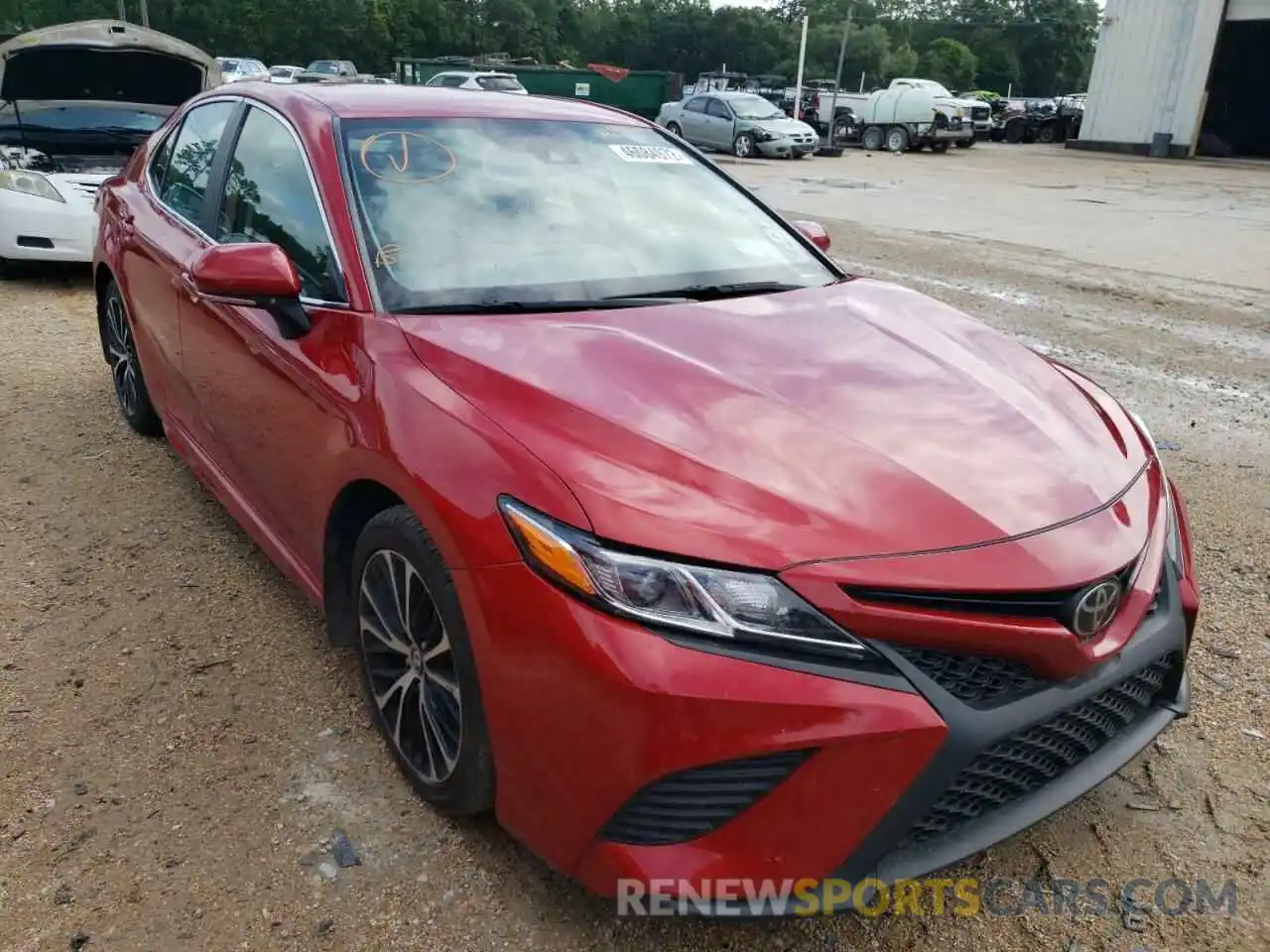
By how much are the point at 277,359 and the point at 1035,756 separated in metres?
2.06

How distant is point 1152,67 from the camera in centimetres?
2764

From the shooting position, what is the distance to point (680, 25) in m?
80.6

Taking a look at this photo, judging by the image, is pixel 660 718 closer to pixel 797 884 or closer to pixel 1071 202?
pixel 797 884

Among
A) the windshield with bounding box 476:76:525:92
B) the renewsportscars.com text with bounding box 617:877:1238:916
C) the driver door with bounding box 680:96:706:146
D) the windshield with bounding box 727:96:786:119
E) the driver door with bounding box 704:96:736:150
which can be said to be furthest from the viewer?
the driver door with bounding box 680:96:706:146

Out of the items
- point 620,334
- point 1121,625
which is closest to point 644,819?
point 1121,625

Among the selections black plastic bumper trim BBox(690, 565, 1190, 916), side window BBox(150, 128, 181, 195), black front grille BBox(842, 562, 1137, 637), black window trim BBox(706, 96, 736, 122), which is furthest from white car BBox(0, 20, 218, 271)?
black window trim BBox(706, 96, 736, 122)

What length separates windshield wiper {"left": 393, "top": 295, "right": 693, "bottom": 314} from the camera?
2.42 meters

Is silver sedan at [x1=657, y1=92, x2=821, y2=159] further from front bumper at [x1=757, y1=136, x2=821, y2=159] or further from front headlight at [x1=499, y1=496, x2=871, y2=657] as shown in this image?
front headlight at [x1=499, y1=496, x2=871, y2=657]

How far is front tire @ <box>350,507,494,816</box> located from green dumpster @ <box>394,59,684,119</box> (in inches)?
1013

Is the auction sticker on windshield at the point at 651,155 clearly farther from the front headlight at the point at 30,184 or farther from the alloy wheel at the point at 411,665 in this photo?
the front headlight at the point at 30,184

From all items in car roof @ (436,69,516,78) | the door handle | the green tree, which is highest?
the green tree

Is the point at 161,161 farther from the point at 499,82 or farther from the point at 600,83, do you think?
the point at 600,83

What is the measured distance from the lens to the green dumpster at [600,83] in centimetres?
2661

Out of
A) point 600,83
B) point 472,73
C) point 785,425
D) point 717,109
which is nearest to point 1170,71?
point 717,109
